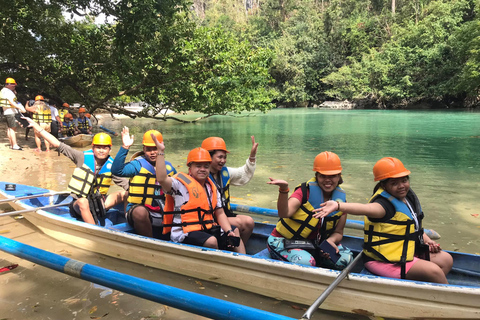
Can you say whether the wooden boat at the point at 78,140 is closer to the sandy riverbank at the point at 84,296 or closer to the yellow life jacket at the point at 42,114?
the yellow life jacket at the point at 42,114

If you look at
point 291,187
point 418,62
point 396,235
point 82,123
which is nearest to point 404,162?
point 291,187

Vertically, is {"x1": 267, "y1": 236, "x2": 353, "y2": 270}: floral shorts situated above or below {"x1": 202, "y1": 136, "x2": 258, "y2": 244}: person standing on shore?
below

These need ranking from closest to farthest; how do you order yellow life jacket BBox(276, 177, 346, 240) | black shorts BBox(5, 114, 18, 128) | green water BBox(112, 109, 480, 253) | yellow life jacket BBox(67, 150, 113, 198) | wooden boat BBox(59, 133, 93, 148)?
yellow life jacket BBox(276, 177, 346, 240) → yellow life jacket BBox(67, 150, 113, 198) → green water BBox(112, 109, 480, 253) → black shorts BBox(5, 114, 18, 128) → wooden boat BBox(59, 133, 93, 148)

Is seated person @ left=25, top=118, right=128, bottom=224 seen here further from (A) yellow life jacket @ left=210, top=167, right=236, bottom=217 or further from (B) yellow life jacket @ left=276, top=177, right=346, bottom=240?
(B) yellow life jacket @ left=276, top=177, right=346, bottom=240

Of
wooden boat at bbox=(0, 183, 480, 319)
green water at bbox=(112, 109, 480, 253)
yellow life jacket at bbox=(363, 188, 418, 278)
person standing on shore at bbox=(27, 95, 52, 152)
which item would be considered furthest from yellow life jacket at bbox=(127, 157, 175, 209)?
person standing on shore at bbox=(27, 95, 52, 152)

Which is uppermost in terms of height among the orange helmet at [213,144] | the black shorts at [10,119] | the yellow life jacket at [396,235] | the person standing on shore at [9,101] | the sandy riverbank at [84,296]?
the person standing on shore at [9,101]

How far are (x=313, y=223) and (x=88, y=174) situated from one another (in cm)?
298

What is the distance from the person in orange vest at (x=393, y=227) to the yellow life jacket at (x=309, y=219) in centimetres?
33

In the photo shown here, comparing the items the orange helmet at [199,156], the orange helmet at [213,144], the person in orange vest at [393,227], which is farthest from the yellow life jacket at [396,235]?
the orange helmet at [213,144]

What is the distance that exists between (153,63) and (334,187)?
33.6ft

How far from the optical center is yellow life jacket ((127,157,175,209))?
14.6 ft

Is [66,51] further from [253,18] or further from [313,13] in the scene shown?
[253,18]

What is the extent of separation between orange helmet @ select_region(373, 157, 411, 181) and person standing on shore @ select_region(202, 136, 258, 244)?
4.67 feet

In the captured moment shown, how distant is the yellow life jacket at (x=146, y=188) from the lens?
14.6 ft
